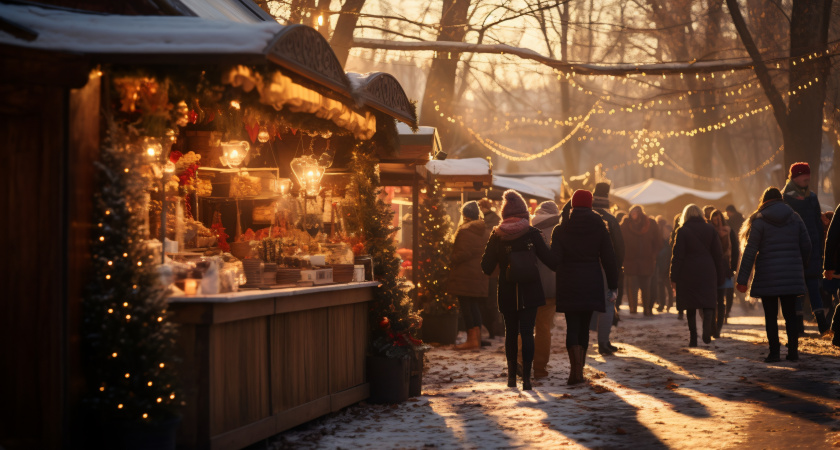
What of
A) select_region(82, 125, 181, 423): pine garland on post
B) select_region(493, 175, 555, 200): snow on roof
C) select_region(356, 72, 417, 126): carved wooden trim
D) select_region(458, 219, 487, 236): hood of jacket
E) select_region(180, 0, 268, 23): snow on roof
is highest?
select_region(180, 0, 268, 23): snow on roof

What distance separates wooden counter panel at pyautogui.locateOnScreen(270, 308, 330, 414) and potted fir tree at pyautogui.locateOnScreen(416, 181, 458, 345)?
6.33 m

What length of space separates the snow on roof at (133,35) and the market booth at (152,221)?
12 mm

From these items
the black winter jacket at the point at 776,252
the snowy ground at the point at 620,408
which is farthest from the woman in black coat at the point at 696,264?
the black winter jacket at the point at 776,252

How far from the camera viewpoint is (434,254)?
1531cm

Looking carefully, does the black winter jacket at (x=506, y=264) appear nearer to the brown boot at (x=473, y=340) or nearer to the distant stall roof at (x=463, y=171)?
the brown boot at (x=473, y=340)

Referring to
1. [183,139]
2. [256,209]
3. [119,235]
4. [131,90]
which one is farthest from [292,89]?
[256,209]

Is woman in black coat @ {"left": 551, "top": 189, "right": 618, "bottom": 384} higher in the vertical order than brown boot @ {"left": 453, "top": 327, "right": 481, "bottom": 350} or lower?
higher

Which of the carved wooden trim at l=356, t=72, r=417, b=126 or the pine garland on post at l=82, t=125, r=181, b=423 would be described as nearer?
the pine garland on post at l=82, t=125, r=181, b=423

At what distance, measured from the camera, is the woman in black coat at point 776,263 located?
11.7 metres

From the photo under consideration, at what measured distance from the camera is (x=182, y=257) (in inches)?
310

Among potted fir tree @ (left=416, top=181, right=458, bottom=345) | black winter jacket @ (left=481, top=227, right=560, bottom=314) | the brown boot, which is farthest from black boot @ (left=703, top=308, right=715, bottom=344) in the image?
black winter jacket @ (left=481, top=227, right=560, bottom=314)

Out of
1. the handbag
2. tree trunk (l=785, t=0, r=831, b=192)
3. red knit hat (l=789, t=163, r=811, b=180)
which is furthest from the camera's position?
tree trunk (l=785, t=0, r=831, b=192)

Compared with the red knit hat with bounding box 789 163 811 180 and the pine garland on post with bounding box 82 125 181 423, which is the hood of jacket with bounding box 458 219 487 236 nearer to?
the red knit hat with bounding box 789 163 811 180

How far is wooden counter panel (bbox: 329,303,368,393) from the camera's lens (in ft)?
28.9
